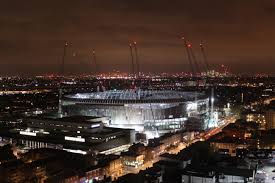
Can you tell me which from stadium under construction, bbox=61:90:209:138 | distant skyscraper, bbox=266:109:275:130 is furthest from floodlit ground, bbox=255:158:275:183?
distant skyscraper, bbox=266:109:275:130

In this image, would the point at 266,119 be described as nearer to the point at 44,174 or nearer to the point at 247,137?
the point at 247,137

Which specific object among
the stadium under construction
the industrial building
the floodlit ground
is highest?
the stadium under construction

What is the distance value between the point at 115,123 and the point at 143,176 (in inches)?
839

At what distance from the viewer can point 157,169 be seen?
2209cm

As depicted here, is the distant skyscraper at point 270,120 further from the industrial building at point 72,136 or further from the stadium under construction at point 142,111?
A: the industrial building at point 72,136

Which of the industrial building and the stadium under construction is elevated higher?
the stadium under construction

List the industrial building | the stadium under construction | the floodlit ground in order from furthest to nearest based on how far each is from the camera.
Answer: the stadium under construction, the industrial building, the floodlit ground

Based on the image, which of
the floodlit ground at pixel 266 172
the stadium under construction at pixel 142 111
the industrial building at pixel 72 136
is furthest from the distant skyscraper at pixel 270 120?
the floodlit ground at pixel 266 172

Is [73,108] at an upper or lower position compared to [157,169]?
upper

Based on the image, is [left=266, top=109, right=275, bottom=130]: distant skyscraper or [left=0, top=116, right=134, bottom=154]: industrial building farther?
[left=266, top=109, right=275, bottom=130]: distant skyscraper

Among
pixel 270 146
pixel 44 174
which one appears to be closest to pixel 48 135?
pixel 44 174

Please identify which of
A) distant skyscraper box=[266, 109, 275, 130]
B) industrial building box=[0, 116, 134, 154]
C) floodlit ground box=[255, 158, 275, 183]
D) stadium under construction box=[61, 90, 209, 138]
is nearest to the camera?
floodlit ground box=[255, 158, 275, 183]

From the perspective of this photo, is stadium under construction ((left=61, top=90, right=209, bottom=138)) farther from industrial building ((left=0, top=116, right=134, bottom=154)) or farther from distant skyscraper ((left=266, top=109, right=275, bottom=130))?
distant skyscraper ((left=266, top=109, right=275, bottom=130))

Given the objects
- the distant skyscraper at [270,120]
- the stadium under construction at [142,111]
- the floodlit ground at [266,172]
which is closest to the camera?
the floodlit ground at [266,172]
